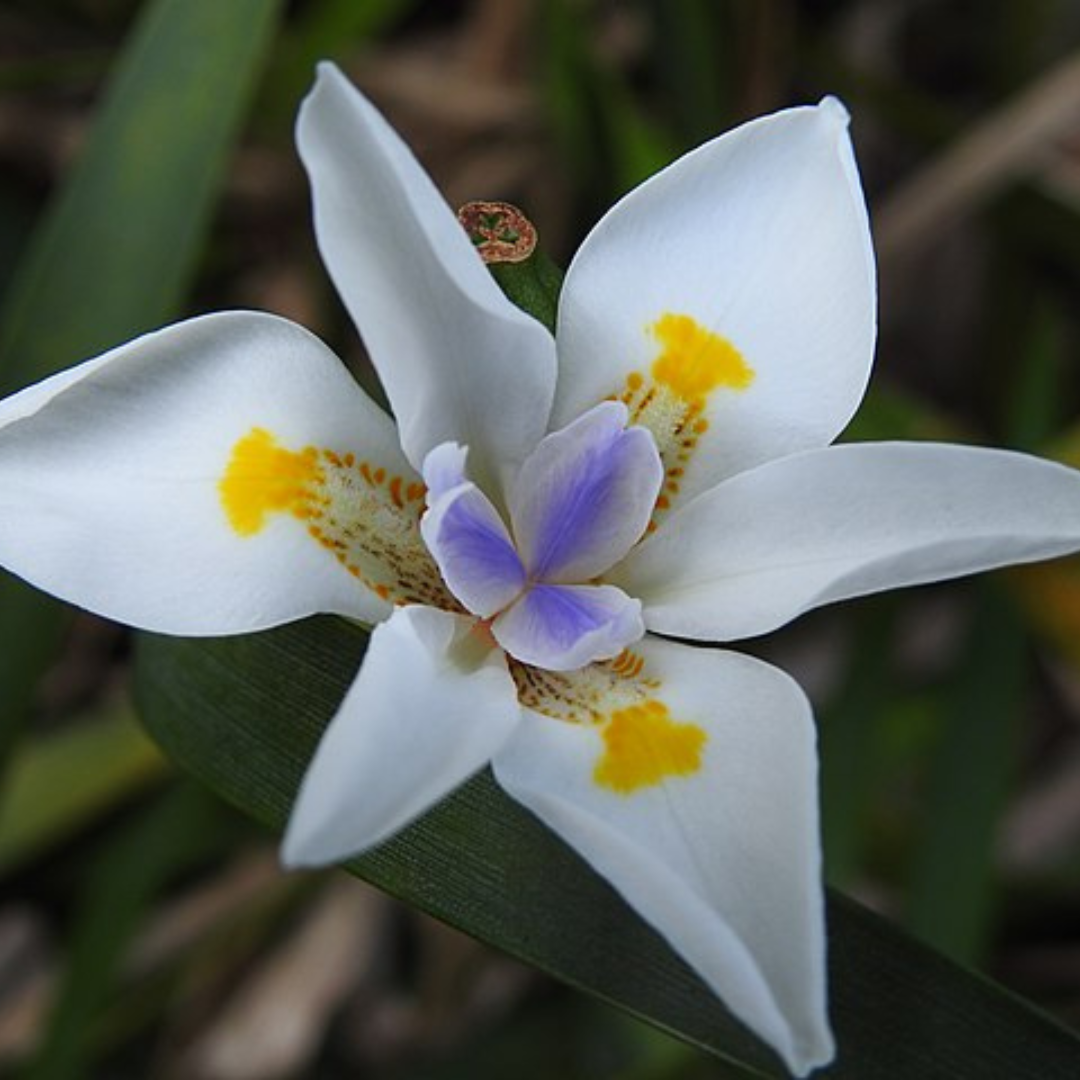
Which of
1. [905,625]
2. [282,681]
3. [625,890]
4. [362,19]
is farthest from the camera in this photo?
[905,625]

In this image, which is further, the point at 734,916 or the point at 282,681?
the point at 282,681

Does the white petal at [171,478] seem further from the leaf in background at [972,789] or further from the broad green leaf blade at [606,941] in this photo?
the leaf in background at [972,789]

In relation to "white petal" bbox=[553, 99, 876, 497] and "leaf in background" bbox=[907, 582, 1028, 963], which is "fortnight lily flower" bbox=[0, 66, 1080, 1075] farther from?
"leaf in background" bbox=[907, 582, 1028, 963]

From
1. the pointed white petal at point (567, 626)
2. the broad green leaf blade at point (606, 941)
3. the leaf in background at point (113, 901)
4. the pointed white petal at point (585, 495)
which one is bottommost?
the leaf in background at point (113, 901)

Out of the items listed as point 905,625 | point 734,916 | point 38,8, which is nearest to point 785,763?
point 734,916

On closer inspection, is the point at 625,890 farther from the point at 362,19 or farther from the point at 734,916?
the point at 362,19

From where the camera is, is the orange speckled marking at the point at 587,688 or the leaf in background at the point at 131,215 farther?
the leaf in background at the point at 131,215

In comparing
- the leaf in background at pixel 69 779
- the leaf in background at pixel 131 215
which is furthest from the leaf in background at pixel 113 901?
the leaf in background at pixel 131 215
